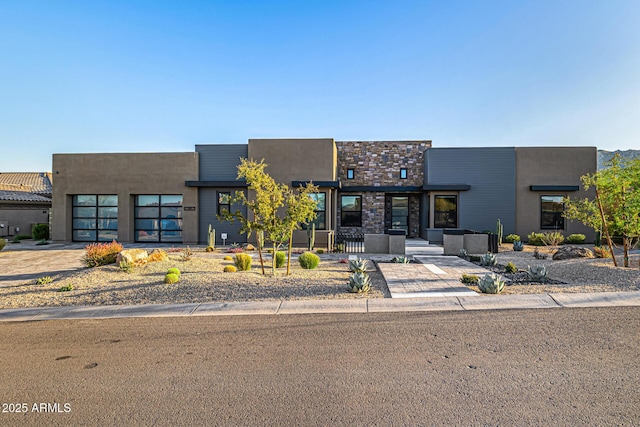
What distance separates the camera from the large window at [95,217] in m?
20.5

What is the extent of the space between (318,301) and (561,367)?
429cm

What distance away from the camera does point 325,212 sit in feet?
61.6

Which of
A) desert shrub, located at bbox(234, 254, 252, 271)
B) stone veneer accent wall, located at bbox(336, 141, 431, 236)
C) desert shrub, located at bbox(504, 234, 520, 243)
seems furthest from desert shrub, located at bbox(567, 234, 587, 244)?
desert shrub, located at bbox(234, 254, 252, 271)

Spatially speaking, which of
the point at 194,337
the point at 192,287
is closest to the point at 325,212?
the point at 192,287

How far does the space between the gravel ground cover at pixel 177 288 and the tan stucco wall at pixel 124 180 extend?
10.1 meters

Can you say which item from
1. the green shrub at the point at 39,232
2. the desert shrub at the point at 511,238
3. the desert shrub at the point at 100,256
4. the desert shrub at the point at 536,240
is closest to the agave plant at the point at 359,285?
the desert shrub at the point at 100,256

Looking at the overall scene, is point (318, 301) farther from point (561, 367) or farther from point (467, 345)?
point (561, 367)

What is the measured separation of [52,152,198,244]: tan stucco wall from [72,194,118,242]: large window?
0.45 m

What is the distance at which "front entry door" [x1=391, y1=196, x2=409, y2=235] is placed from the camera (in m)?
23.5

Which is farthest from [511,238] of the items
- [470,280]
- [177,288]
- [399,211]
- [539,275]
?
[177,288]

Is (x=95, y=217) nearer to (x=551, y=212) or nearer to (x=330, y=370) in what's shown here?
(x=330, y=370)

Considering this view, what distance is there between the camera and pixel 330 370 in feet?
13.7

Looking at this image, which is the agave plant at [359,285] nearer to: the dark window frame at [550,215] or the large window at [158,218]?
the large window at [158,218]

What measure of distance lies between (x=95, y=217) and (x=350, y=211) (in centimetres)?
1565
